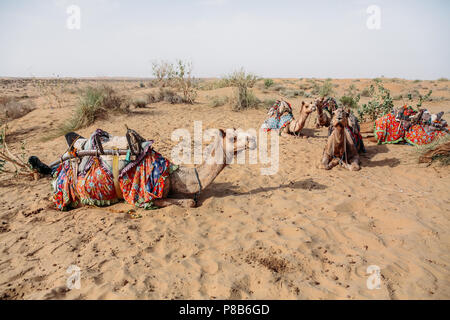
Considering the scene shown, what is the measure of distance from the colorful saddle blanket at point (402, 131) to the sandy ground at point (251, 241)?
1.52m

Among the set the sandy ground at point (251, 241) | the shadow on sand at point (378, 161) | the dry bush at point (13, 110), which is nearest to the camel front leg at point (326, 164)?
the sandy ground at point (251, 241)

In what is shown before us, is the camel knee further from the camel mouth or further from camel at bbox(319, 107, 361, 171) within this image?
the camel mouth

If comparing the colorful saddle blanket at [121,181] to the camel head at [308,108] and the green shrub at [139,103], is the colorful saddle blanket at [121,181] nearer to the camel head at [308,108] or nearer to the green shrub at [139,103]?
the camel head at [308,108]

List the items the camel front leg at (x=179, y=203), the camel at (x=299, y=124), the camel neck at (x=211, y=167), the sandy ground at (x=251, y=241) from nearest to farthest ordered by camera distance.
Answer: the sandy ground at (x=251, y=241) → the camel neck at (x=211, y=167) → the camel front leg at (x=179, y=203) → the camel at (x=299, y=124)

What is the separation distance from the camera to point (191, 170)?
4.35 metres

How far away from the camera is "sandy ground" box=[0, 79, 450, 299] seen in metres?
2.83

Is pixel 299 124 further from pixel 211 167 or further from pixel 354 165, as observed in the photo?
pixel 211 167

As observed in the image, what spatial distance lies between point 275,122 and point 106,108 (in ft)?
20.9

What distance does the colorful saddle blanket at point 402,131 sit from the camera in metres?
7.07

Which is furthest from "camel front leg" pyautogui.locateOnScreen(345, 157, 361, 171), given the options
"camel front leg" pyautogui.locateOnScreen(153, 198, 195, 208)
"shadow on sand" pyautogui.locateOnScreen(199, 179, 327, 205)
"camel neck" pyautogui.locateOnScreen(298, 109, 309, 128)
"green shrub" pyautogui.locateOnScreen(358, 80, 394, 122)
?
"green shrub" pyautogui.locateOnScreen(358, 80, 394, 122)
